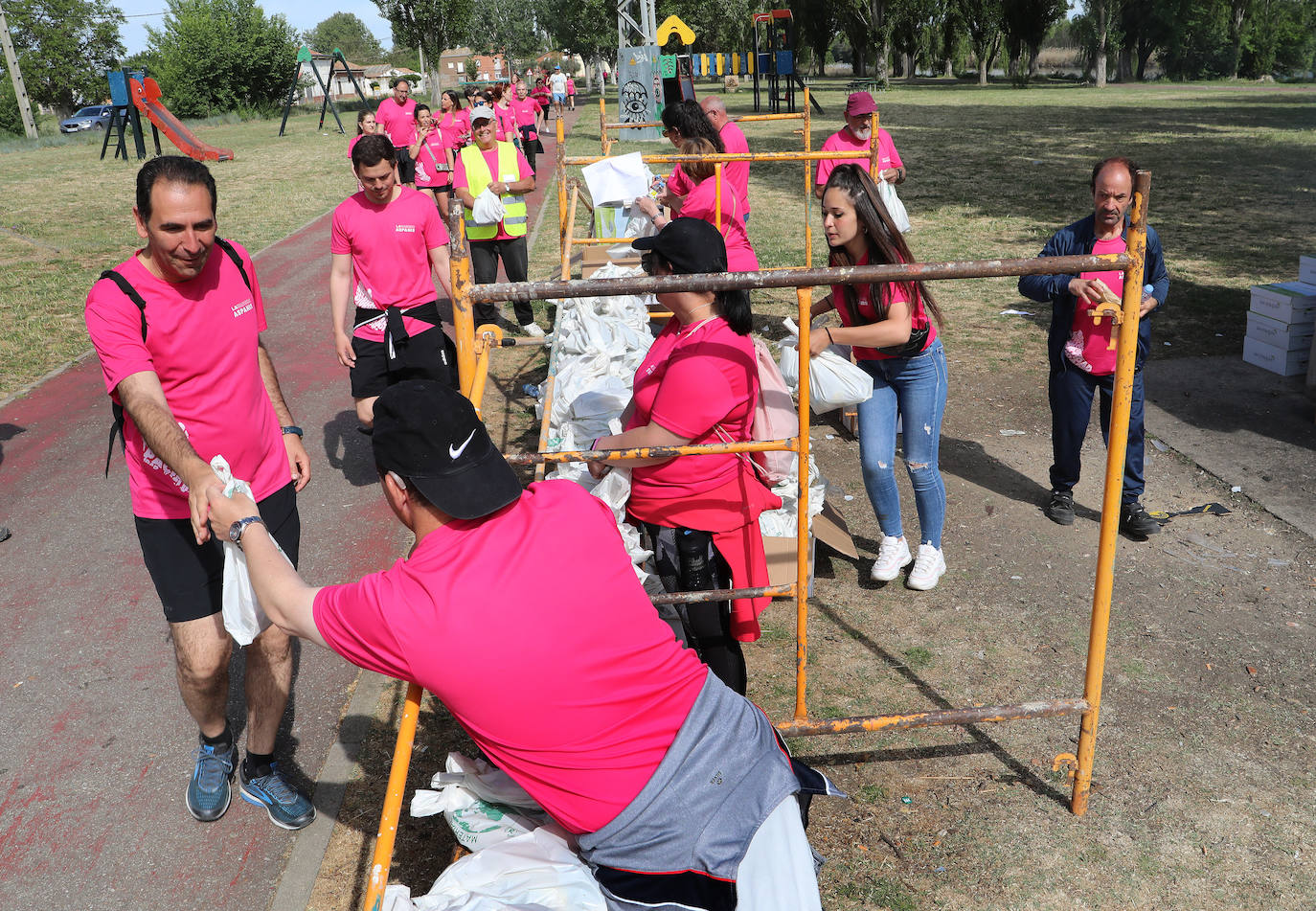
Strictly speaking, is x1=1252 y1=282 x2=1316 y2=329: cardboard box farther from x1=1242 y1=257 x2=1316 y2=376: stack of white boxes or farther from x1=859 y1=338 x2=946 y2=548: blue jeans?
x1=859 y1=338 x2=946 y2=548: blue jeans

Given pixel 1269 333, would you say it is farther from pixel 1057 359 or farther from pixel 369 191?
pixel 369 191

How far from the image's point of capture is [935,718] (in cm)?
305

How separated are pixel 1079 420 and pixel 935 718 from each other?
2.65 meters

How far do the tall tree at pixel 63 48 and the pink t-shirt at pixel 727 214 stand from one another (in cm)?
6445

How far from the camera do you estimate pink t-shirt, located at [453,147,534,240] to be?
323 inches

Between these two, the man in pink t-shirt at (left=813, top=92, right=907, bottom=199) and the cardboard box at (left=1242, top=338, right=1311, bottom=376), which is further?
the man in pink t-shirt at (left=813, top=92, right=907, bottom=199)

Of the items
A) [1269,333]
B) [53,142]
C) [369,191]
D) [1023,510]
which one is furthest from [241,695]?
[53,142]

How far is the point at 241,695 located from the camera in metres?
4.20

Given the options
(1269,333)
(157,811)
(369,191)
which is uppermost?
(369,191)

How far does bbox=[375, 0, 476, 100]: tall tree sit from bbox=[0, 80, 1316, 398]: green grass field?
2087cm

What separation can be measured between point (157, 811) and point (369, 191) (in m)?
3.39

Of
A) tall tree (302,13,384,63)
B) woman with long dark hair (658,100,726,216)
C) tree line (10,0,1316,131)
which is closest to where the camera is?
woman with long dark hair (658,100,726,216)

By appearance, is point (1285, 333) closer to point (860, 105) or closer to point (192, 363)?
point (860, 105)

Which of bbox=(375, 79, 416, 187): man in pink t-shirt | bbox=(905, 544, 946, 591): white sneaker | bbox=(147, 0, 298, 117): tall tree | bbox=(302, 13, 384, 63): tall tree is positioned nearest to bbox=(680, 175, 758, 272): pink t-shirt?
bbox=(905, 544, 946, 591): white sneaker
